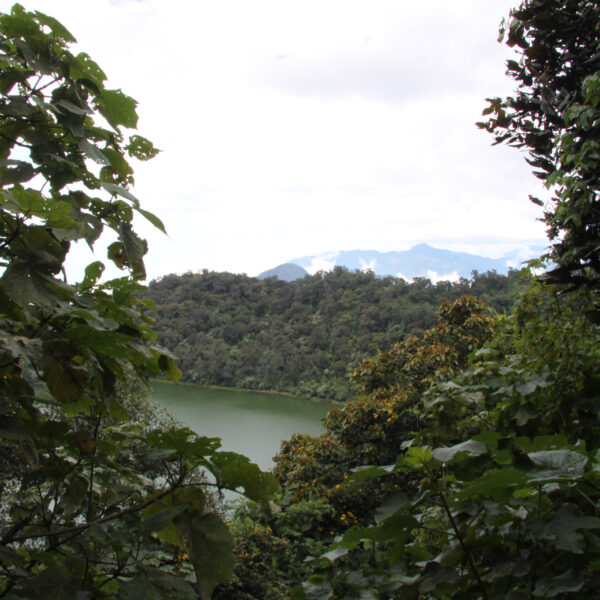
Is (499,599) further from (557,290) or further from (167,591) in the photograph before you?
(557,290)

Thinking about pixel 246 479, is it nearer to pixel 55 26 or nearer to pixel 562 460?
pixel 562 460

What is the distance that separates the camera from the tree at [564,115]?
1269mm

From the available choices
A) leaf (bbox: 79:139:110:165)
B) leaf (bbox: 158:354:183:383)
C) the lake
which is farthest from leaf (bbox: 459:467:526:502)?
the lake

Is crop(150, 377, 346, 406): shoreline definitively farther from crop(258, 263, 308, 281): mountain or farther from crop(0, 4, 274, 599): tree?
crop(258, 263, 308, 281): mountain

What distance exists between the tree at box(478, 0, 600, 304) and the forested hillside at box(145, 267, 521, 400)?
1896 cm

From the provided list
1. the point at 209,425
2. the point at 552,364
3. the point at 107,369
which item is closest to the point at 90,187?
the point at 107,369

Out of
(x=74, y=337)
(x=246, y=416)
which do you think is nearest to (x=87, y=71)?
(x=74, y=337)

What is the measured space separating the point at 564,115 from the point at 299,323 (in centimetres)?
2664

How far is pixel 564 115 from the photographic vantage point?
1301mm

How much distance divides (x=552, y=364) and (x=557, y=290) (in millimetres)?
298

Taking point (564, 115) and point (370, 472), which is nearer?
point (370, 472)

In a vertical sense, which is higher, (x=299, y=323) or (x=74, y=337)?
(x=74, y=337)

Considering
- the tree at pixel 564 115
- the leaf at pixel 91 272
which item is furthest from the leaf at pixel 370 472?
the tree at pixel 564 115

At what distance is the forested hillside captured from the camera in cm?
2273
